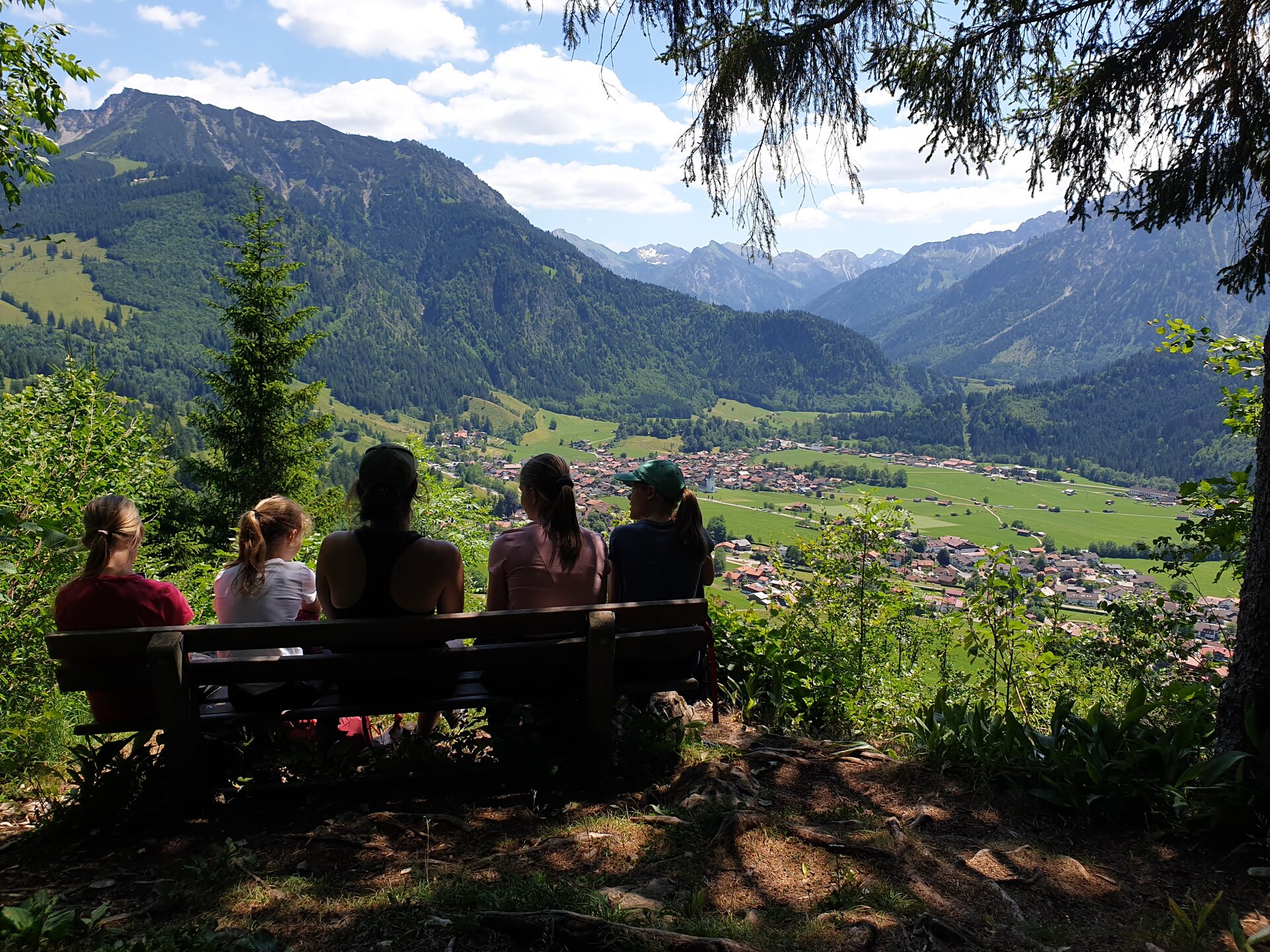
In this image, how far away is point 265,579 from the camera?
422cm

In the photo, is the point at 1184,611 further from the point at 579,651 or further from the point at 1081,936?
the point at 579,651

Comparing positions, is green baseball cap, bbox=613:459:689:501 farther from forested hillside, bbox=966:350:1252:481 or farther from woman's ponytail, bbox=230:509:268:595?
forested hillside, bbox=966:350:1252:481

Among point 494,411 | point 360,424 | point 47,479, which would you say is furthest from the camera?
point 494,411

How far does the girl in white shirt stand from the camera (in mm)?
4184

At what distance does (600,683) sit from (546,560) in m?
0.82

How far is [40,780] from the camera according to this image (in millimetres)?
4316

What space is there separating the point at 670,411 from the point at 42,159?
187 m

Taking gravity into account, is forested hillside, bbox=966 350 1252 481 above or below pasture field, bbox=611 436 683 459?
above

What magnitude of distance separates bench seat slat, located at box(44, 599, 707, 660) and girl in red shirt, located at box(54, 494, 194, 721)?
0.45 meters

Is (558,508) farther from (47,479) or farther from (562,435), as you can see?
(562,435)

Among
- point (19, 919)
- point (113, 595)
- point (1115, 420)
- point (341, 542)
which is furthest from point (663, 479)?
point (1115, 420)

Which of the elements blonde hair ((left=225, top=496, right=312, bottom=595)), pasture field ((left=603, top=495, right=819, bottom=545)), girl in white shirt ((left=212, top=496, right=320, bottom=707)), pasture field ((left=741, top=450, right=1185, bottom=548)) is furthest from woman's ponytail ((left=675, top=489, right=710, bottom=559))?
pasture field ((left=603, top=495, right=819, bottom=545))

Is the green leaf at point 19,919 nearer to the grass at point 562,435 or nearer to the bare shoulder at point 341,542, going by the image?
the bare shoulder at point 341,542

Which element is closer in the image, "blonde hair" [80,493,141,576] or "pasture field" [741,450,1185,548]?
"blonde hair" [80,493,141,576]
